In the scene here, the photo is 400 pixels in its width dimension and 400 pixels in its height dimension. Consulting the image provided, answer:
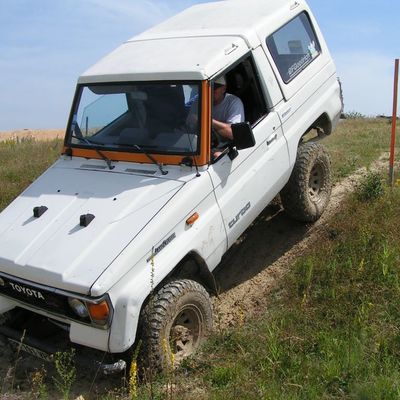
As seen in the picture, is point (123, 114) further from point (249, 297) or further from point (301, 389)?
point (301, 389)

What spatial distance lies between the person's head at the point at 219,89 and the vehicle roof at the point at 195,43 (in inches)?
6.5

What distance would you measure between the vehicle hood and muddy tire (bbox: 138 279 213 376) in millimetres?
495

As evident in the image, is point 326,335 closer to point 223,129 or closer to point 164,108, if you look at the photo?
point 223,129

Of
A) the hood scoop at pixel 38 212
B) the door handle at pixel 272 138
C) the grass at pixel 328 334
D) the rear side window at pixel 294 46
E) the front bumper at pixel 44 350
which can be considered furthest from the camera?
the rear side window at pixel 294 46

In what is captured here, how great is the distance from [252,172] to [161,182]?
96 centimetres

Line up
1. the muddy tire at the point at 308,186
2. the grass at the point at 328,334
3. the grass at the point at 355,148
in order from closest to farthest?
1. the grass at the point at 328,334
2. the muddy tire at the point at 308,186
3. the grass at the point at 355,148

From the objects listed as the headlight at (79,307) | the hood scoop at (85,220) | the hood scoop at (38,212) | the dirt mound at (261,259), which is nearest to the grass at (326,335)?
the dirt mound at (261,259)

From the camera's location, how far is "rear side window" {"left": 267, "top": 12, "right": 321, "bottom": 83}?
520 cm

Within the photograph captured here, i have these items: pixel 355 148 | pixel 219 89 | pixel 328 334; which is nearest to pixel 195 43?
pixel 219 89

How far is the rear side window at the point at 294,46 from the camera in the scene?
5198mm

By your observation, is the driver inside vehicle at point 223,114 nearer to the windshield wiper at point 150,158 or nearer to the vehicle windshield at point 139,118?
the vehicle windshield at point 139,118

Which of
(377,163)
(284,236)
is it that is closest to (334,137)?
(377,163)

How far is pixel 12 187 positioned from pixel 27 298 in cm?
470

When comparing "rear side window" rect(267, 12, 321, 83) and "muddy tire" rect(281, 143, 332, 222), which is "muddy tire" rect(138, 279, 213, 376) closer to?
"muddy tire" rect(281, 143, 332, 222)
